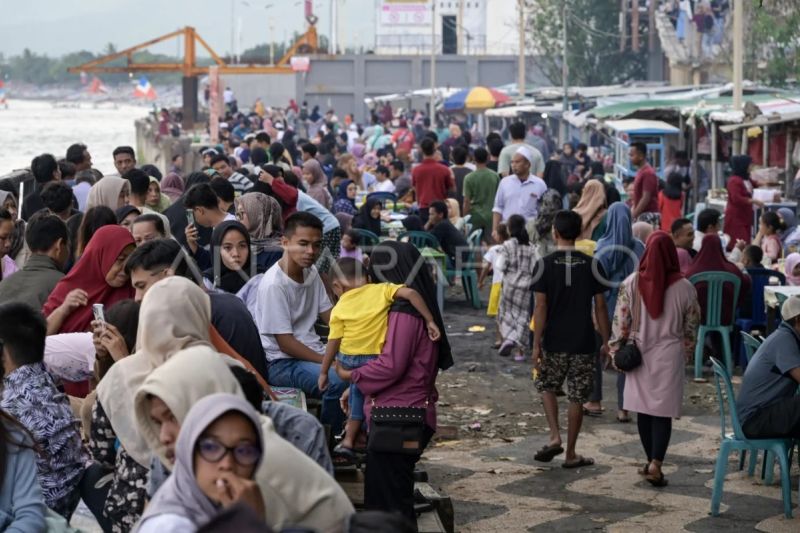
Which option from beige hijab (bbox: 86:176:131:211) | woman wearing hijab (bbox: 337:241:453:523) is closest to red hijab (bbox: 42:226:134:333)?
woman wearing hijab (bbox: 337:241:453:523)

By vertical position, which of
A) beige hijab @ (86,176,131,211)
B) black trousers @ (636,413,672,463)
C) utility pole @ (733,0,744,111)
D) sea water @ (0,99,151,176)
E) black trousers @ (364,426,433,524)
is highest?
utility pole @ (733,0,744,111)

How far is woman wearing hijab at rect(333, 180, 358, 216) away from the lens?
1745 centimetres

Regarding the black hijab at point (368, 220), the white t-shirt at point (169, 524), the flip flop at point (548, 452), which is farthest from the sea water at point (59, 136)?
the white t-shirt at point (169, 524)

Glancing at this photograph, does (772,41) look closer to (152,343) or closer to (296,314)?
(296,314)

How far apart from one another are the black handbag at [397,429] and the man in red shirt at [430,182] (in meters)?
11.0

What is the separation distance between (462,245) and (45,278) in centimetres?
898

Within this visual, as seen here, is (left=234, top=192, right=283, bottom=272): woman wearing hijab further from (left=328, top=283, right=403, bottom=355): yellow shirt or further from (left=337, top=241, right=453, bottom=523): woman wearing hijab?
(left=337, top=241, right=453, bottom=523): woman wearing hijab

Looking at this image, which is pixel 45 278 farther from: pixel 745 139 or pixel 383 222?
pixel 745 139

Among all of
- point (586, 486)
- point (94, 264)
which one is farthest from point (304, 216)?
point (586, 486)

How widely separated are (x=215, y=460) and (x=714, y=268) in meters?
9.29

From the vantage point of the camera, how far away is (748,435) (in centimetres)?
833

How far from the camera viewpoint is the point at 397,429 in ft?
23.9

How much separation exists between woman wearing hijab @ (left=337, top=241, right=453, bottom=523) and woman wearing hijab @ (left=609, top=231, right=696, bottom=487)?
2.20 meters

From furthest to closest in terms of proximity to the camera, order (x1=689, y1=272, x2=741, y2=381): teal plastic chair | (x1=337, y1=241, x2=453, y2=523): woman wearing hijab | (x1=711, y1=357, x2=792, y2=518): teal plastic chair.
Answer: (x1=689, y1=272, x2=741, y2=381): teal plastic chair
(x1=711, y1=357, x2=792, y2=518): teal plastic chair
(x1=337, y1=241, x2=453, y2=523): woman wearing hijab
